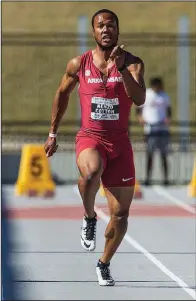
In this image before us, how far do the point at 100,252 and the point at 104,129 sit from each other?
2.88 meters

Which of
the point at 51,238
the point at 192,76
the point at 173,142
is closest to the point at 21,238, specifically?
the point at 51,238

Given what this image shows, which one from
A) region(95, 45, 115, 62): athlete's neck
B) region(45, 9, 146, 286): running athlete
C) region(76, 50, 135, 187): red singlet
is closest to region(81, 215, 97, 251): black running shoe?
region(45, 9, 146, 286): running athlete

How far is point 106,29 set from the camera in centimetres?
855

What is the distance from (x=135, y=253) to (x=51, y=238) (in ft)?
5.10

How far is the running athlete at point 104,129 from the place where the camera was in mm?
8727

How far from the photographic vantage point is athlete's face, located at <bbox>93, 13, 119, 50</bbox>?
8.55 metres

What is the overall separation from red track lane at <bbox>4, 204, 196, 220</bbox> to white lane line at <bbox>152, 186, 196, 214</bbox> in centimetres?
13

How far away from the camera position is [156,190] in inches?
771

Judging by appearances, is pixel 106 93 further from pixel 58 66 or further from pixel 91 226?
pixel 58 66

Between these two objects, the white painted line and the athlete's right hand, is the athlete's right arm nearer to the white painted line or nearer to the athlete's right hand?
the athlete's right hand

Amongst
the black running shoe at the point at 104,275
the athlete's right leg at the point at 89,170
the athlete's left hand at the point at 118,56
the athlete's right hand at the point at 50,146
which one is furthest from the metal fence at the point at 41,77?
the athlete's left hand at the point at 118,56

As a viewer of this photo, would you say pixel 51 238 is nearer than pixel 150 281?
No

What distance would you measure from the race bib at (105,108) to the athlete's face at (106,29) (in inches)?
17.4

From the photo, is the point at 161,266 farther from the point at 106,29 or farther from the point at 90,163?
the point at 106,29
